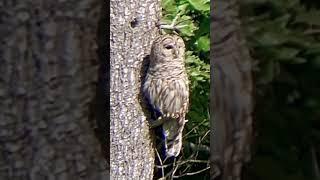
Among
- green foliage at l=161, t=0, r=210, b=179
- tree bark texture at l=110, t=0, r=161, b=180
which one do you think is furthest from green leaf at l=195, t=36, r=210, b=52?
tree bark texture at l=110, t=0, r=161, b=180

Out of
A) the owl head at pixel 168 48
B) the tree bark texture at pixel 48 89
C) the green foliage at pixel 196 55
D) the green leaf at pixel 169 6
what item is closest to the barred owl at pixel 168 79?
the owl head at pixel 168 48

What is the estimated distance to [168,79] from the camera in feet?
16.1

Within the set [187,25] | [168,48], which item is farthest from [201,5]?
[168,48]

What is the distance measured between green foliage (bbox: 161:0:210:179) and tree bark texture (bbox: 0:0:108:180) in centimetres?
380

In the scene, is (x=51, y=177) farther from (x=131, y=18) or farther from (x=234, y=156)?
(x=131, y=18)

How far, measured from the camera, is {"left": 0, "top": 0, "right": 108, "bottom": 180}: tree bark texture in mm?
1391

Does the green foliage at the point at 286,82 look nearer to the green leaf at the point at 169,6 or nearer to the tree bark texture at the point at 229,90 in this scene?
the tree bark texture at the point at 229,90

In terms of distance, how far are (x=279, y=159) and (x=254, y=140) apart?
1.9 inches

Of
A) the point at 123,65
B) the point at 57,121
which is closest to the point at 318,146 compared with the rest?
the point at 57,121

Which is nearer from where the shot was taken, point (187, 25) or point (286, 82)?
point (286, 82)

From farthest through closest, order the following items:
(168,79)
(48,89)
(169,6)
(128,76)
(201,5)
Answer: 1. (169,6)
2. (201,5)
3. (168,79)
4. (128,76)
5. (48,89)

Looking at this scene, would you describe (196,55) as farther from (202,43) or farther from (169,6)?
(169,6)

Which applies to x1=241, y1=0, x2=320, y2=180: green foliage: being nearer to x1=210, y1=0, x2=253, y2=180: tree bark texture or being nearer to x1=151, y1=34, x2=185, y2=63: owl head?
x1=210, y1=0, x2=253, y2=180: tree bark texture

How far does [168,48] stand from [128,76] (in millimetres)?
289
